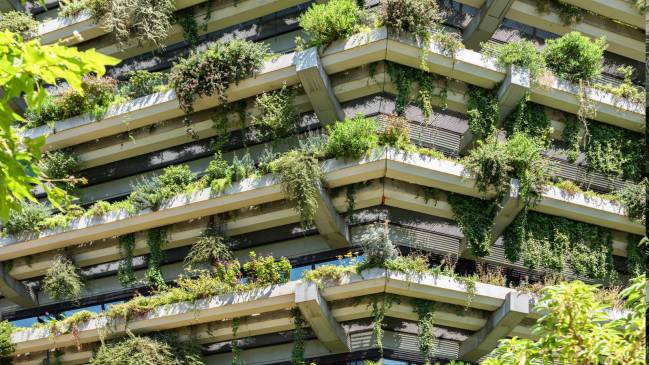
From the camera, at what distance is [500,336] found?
2134 cm

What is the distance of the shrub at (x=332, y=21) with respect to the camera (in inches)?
859

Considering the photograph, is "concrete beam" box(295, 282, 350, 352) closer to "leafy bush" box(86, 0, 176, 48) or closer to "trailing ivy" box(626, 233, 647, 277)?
"trailing ivy" box(626, 233, 647, 277)

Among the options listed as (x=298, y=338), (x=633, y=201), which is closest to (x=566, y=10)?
(x=633, y=201)

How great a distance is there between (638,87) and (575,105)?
2.96 meters

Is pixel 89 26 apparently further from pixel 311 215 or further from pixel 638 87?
pixel 638 87

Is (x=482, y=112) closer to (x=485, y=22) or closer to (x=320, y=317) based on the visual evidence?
(x=485, y=22)

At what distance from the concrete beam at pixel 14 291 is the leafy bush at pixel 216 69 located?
814 centimetres

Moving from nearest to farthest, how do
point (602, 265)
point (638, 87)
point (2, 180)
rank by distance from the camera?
point (2, 180), point (602, 265), point (638, 87)

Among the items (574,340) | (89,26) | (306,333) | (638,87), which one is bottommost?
(574,340)

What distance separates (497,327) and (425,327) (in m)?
1.90

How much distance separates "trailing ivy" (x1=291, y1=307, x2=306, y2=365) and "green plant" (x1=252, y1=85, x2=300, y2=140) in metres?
5.07

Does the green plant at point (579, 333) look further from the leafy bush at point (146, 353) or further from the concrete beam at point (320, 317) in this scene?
the leafy bush at point (146, 353)

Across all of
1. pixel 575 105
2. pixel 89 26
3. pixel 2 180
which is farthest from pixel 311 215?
pixel 2 180

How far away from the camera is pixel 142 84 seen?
2455cm
